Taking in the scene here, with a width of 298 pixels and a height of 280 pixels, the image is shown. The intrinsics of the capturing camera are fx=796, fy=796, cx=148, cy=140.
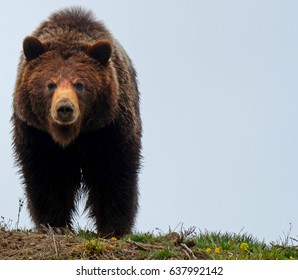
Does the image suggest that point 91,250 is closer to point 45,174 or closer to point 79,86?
point 79,86

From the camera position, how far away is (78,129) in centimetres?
1049

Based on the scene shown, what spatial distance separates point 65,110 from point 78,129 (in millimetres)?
846

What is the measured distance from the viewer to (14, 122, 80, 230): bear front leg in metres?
11.0

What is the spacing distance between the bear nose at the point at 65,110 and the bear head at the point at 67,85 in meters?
0.32

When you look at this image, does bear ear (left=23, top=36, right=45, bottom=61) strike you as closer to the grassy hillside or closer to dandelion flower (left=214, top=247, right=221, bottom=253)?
the grassy hillside

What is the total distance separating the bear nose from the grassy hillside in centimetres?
158

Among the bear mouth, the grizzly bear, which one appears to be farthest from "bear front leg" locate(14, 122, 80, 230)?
the bear mouth

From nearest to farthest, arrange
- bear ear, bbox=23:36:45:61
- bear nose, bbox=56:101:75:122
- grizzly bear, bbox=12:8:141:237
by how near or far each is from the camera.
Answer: bear nose, bbox=56:101:75:122 → grizzly bear, bbox=12:8:141:237 → bear ear, bbox=23:36:45:61

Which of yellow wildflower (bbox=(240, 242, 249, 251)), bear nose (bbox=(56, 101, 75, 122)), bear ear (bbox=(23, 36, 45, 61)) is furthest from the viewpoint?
bear ear (bbox=(23, 36, 45, 61))

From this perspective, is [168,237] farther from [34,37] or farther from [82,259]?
[34,37]

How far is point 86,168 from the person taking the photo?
11.1m
